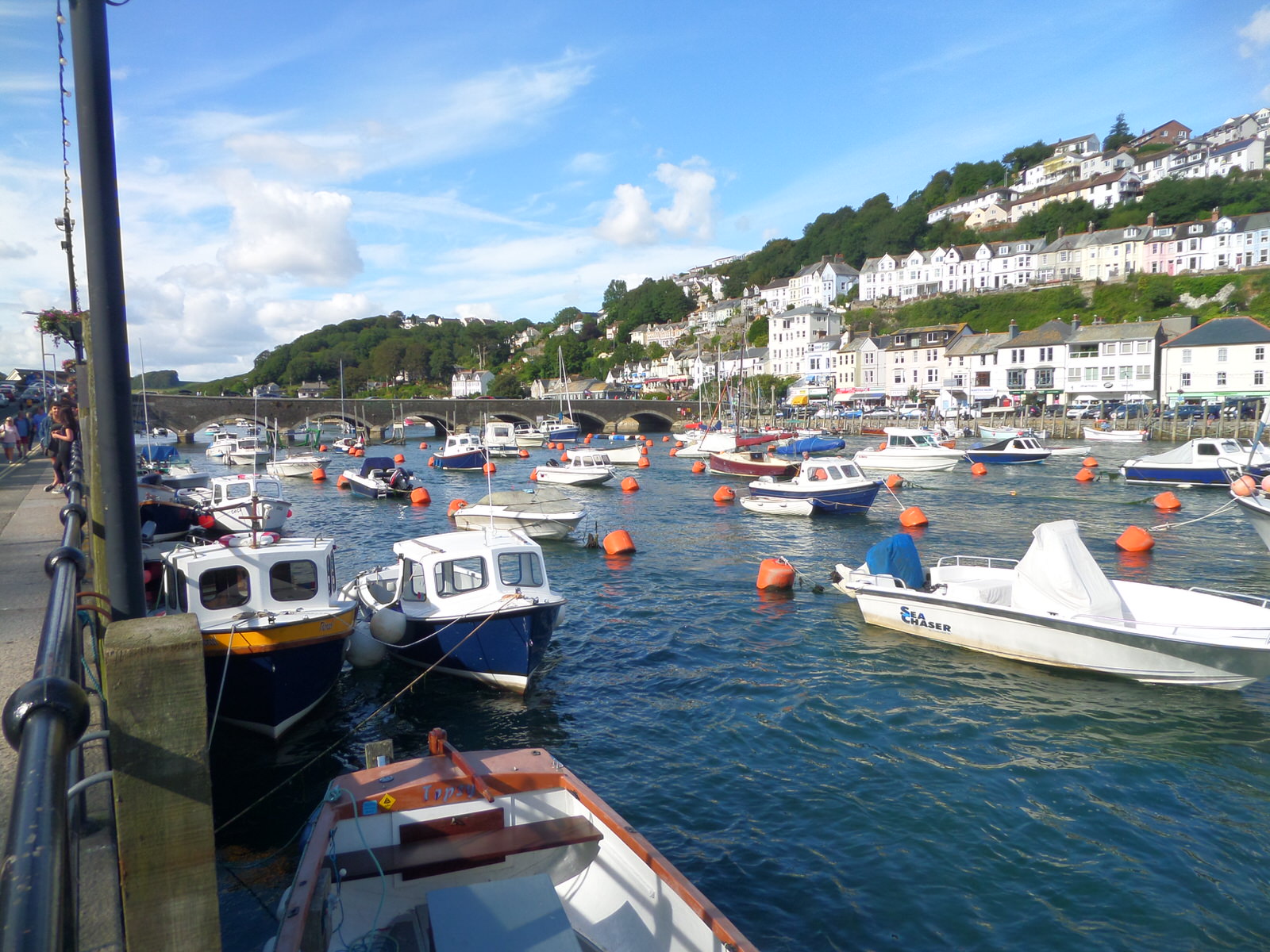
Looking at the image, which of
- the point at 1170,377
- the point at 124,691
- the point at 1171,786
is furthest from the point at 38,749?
the point at 1170,377

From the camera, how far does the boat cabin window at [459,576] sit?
15.0 meters

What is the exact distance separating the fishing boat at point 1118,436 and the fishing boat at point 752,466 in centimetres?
3420

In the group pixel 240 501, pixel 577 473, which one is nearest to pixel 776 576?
pixel 240 501

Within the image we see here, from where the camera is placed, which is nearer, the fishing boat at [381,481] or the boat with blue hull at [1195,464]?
the boat with blue hull at [1195,464]

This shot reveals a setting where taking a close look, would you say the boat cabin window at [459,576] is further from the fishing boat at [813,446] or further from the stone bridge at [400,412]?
the stone bridge at [400,412]

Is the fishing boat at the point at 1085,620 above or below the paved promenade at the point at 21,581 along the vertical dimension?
below

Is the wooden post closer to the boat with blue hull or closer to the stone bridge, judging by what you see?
the boat with blue hull

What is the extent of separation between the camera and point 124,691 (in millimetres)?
3248

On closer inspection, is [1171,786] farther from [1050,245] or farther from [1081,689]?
[1050,245]

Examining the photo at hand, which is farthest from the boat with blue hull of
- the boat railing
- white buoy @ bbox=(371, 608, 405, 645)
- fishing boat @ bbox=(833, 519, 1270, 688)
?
white buoy @ bbox=(371, 608, 405, 645)

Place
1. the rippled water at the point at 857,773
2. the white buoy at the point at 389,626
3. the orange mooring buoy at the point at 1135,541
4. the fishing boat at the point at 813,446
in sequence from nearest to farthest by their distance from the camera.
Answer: the rippled water at the point at 857,773 → the white buoy at the point at 389,626 → the orange mooring buoy at the point at 1135,541 → the fishing boat at the point at 813,446

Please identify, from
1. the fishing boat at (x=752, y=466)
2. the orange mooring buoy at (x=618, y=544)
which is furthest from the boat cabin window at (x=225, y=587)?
the fishing boat at (x=752, y=466)

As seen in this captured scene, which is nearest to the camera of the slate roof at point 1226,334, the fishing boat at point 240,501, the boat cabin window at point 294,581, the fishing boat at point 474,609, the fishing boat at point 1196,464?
the boat cabin window at point 294,581

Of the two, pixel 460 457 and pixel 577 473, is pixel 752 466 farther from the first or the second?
pixel 460 457
